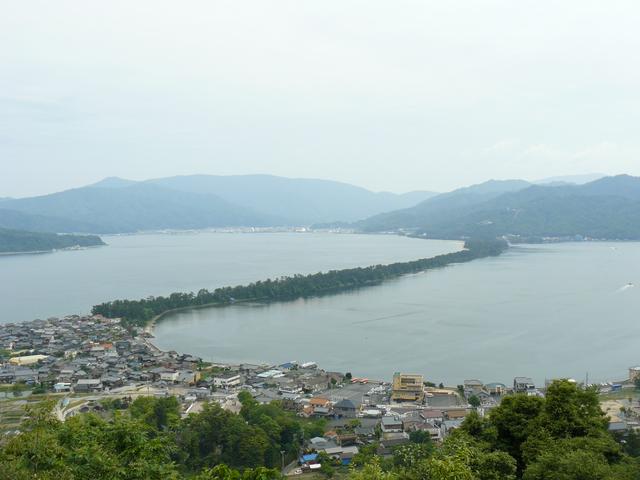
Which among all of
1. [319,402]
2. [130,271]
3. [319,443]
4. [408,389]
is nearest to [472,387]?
[408,389]

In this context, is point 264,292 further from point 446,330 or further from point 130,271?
point 130,271

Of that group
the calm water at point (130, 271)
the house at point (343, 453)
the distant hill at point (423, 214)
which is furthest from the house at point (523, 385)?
the distant hill at point (423, 214)

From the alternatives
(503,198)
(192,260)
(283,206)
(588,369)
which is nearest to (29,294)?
(192,260)

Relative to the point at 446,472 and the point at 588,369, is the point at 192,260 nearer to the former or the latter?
the point at 588,369

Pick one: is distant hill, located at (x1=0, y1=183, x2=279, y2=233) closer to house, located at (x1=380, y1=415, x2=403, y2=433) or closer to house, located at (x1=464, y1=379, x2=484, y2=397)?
house, located at (x1=464, y1=379, x2=484, y2=397)

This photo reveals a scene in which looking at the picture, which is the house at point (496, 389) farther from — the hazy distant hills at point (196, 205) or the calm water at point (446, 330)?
the hazy distant hills at point (196, 205)
